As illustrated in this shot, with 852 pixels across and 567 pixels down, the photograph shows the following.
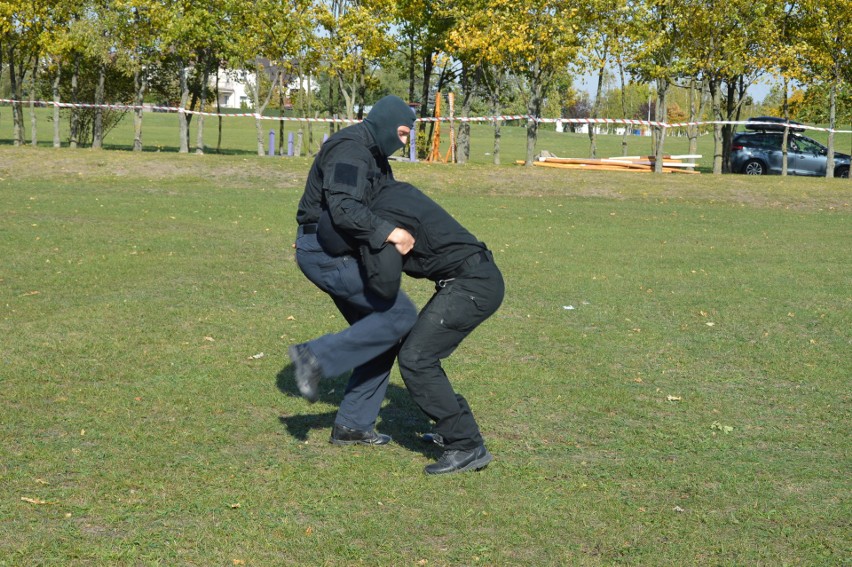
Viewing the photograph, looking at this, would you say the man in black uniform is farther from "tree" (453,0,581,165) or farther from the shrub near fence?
the shrub near fence

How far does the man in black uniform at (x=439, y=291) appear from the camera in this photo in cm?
512

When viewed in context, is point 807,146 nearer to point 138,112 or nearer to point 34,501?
point 138,112

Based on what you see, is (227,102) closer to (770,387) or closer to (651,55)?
(651,55)

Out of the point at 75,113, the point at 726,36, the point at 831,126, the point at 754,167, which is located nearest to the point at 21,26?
the point at 75,113

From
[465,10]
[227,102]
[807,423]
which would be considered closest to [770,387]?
[807,423]

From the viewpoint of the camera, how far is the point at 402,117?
5.27 metres

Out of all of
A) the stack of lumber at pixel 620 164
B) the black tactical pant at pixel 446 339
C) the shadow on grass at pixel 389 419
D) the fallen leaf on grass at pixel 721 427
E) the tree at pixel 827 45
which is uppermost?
the tree at pixel 827 45

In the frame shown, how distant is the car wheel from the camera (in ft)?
116

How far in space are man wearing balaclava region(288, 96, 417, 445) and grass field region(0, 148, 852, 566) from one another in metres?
0.60

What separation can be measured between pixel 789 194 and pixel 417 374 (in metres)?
23.2

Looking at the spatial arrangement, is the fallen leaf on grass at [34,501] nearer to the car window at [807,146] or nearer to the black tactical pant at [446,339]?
the black tactical pant at [446,339]

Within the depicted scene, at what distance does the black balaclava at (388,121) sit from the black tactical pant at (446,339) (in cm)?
80

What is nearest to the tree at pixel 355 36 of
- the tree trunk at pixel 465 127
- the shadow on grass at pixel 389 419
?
the tree trunk at pixel 465 127

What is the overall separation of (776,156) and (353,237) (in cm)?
3295
